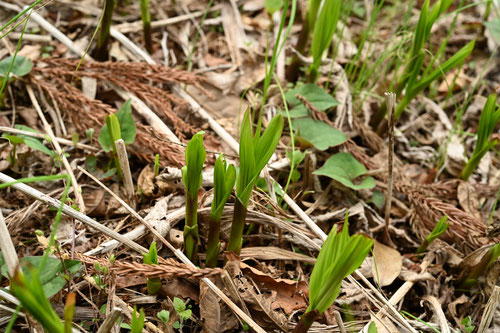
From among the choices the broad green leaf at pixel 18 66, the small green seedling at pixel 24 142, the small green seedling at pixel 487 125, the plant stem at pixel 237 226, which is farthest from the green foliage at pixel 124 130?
the small green seedling at pixel 487 125

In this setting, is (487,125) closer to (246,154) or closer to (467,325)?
(467,325)

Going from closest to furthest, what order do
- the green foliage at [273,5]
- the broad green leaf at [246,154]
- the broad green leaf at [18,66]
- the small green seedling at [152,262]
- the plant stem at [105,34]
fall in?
the broad green leaf at [246,154]
the small green seedling at [152,262]
the broad green leaf at [18,66]
the plant stem at [105,34]
the green foliage at [273,5]

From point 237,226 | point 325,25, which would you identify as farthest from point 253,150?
point 325,25

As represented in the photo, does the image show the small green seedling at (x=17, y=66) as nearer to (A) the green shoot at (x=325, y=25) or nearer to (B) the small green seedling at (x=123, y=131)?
(B) the small green seedling at (x=123, y=131)

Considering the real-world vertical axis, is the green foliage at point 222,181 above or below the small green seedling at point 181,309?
above

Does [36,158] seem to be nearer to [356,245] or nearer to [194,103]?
[194,103]

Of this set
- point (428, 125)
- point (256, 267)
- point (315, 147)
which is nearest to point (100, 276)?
point (256, 267)
